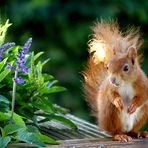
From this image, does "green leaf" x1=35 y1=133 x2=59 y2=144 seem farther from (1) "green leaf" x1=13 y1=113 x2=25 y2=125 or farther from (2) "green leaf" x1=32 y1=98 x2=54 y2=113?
(2) "green leaf" x1=32 y1=98 x2=54 y2=113

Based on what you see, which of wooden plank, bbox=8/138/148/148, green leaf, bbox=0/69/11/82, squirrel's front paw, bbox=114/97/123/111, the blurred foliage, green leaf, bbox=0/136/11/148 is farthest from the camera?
the blurred foliage

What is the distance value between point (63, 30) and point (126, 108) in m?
3.82

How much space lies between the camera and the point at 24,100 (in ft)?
13.4

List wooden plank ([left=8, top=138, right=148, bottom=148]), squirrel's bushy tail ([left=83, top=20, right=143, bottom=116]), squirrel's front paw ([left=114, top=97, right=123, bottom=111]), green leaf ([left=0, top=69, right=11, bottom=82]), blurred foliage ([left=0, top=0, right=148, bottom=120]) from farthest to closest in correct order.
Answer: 1. blurred foliage ([left=0, top=0, right=148, bottom=120])
2. squirrel's bushy tail ([left=83, top=20, right=143, bottom=116])
3. squirrel's front paw ([left=114, top=97, right=123, bottom=111])
4. green leaf ([left=0, top=69, right=11, bottom=82])
5. wooden plank ([left=8, top=138, right=148, bottom=148])

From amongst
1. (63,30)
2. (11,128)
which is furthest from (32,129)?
(63,30)

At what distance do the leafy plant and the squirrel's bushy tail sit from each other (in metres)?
0.21

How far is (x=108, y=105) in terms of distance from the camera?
4047 mm

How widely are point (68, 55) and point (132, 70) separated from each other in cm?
387

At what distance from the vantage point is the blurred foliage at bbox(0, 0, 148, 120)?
774 centimetres

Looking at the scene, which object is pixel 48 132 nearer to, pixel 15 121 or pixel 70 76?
pixel 15 121

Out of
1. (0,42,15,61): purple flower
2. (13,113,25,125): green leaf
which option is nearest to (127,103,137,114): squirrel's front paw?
(13,113,25,125): green leaf

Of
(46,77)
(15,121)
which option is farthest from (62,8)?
(15,121)

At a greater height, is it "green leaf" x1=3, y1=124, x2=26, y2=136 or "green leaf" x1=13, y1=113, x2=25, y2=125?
"green leaf" x1=13, y1=113, x2=25, y2=125

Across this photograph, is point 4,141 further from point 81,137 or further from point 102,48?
point 102,48
